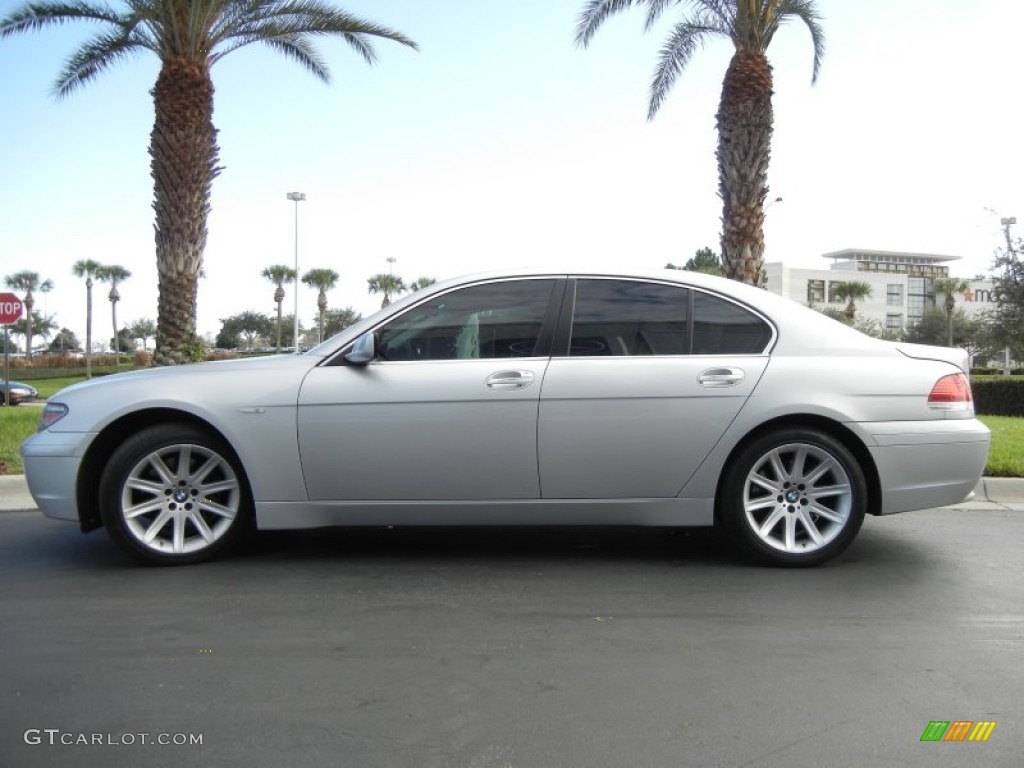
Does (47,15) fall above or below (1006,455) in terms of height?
above

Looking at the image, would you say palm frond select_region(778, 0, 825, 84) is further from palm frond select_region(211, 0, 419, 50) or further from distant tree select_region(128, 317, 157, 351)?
distant tree select_region(128, 317, 157, 351)

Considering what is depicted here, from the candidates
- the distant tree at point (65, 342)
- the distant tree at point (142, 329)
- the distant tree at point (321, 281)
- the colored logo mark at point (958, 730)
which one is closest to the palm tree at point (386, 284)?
the distant tree at point (321, 281)

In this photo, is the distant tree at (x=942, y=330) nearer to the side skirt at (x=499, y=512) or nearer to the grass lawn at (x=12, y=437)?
the grass lawn at (x=12, y=437)

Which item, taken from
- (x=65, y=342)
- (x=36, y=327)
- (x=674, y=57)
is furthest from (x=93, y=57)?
(x=65, y=342)

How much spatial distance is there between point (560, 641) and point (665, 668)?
472 mm

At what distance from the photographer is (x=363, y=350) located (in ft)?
14.3

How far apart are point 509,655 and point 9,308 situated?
11324mm

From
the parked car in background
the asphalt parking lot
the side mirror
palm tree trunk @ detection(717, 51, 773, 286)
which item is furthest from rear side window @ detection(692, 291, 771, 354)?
the parked car in background

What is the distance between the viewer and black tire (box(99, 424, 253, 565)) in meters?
4.46

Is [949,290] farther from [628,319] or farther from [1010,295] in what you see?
[628,319]

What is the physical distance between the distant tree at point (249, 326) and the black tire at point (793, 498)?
82723 millimetres

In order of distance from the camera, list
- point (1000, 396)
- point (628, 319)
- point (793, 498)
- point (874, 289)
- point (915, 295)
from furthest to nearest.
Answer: point (915, 295)
point (874, 289)
point (1000, 396)
point (628, 319)
point (793, 498)

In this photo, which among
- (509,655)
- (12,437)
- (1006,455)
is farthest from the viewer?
(12,437)

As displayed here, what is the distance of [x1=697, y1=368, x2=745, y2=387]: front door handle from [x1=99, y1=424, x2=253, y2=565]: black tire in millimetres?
2502
